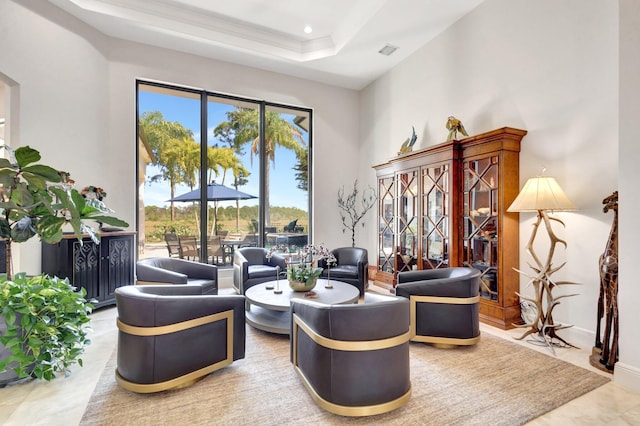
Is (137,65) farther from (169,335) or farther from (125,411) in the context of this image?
(125,411)

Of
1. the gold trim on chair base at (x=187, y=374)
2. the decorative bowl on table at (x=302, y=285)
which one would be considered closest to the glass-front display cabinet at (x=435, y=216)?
the decorative bowl on table at (x=302, y=285)

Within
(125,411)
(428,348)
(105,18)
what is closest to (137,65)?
(105,18)

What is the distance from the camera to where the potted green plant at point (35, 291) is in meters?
2.21

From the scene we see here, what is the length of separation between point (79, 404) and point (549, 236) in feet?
→ 13.9

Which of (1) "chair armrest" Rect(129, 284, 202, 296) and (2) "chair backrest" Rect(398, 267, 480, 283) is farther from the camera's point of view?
(2) "chair backrest" Rect(398, 267, 480, 283)

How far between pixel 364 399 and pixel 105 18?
5632 mm

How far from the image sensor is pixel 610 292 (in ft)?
8.71

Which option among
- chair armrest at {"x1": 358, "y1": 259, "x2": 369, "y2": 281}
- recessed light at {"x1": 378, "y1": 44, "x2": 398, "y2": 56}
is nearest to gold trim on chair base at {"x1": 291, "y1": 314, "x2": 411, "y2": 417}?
chair armrest at {"x1": 358, "y1": 259, "x2": 369, "y2": 281}

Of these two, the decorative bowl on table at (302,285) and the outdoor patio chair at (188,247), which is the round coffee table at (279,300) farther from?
the outdoor patio chair at (188,247)

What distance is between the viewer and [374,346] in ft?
6.54

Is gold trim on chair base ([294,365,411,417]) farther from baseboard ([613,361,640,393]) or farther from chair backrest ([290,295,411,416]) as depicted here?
baseboard ([613,361,640,393])

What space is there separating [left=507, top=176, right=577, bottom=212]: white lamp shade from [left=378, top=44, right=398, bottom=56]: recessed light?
3273 mm

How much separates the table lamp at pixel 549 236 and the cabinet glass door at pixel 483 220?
416 mm

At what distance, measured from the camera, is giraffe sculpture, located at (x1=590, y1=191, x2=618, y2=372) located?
258cm
